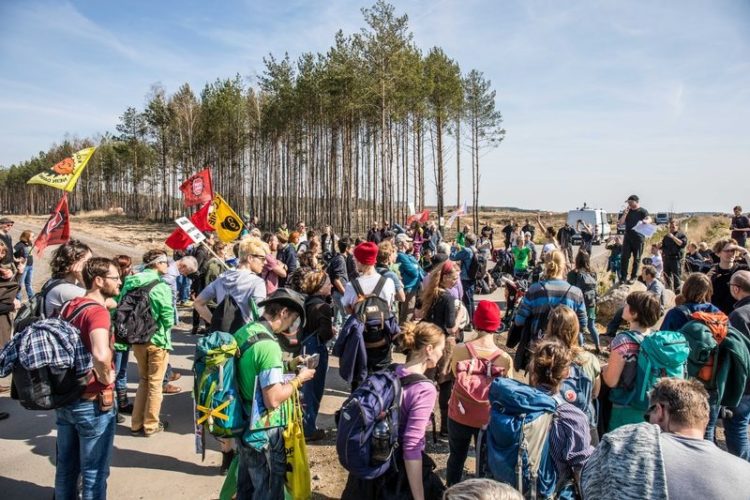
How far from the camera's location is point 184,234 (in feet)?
29.7

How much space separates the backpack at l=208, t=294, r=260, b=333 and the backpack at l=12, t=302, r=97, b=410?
5.46 ft

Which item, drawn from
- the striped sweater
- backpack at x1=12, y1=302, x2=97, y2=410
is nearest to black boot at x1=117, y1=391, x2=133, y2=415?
backpack at x1=12, y1=302, x2=97, y2=410

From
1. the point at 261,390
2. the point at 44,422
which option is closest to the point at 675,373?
the point at 261,390

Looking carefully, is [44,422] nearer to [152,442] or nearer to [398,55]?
[152,442]

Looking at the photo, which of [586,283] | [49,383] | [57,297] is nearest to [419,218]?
[586,283]

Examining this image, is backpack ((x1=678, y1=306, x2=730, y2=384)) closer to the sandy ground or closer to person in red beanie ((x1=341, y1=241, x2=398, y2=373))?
the sandy ground

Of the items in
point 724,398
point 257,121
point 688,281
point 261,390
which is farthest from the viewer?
point 257,121

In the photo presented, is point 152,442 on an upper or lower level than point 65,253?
lower

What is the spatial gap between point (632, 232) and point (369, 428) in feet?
34.1

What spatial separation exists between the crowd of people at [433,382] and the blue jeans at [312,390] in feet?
0.06

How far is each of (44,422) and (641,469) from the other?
245 inches

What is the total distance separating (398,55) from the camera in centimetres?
2655

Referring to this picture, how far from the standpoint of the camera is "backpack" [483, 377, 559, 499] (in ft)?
8.31

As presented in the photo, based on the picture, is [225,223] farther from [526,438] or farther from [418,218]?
[418,218]
